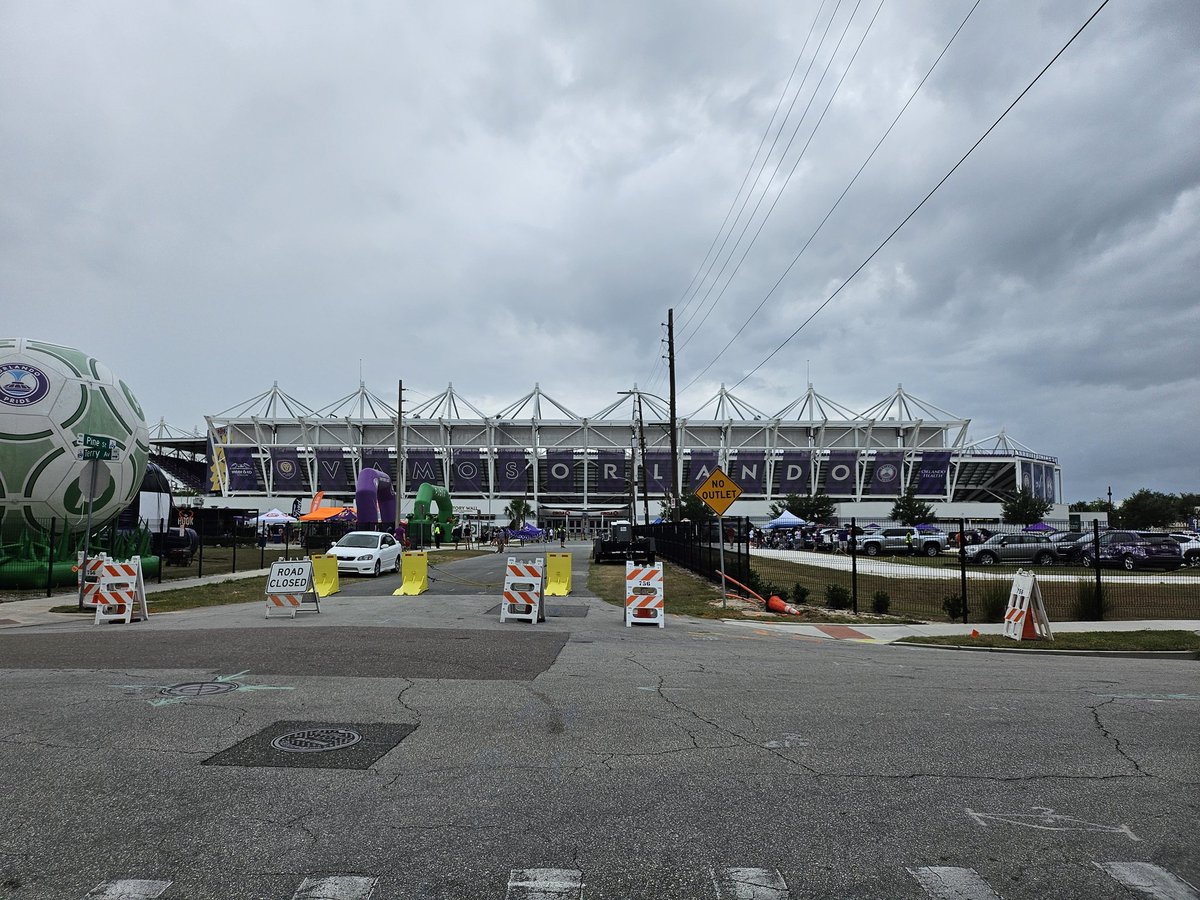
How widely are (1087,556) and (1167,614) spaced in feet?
49.0

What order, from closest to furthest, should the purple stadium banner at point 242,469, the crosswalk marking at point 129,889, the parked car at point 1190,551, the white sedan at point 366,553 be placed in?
1. the crosswalk marking at point 129,889
2. the white sedan at point 366,553
3. the parked car at point 1190,551
4. the purple stadium banner at point 242,469

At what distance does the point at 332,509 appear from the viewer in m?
60.5

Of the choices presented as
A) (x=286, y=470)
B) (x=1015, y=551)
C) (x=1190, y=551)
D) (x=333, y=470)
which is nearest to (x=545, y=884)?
(x=1015, y=551)

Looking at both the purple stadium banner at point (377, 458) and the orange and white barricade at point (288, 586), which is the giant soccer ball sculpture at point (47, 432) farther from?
the purple stadium banner at point (377, 458)

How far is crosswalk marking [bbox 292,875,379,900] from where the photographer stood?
3.62 m

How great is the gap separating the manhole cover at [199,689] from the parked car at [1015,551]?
33.6 meters

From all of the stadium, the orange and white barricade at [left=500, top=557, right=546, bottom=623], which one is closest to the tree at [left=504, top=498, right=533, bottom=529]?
the stadium

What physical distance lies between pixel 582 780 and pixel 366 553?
81.0ft

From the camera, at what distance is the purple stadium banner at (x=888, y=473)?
414ft

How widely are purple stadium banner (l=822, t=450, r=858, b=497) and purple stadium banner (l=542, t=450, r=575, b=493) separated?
132 ft

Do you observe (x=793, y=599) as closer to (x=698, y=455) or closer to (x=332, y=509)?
(x=332, y=509)

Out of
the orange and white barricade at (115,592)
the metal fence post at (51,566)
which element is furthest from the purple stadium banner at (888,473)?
the orange and white barricade at (115,592)

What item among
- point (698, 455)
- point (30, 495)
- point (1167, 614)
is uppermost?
point (698, 455)

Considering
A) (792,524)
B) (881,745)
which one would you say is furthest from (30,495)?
(792,524)
